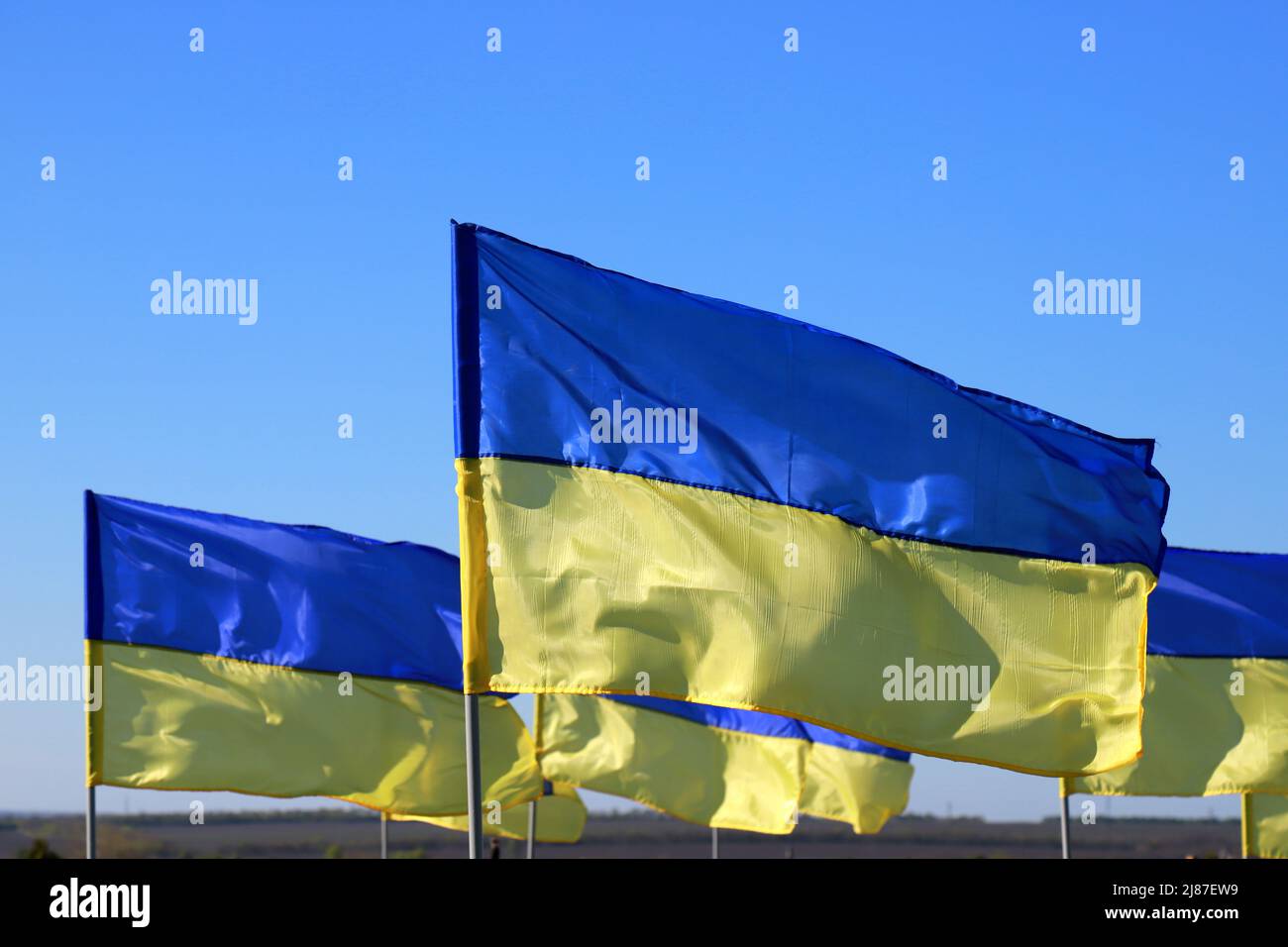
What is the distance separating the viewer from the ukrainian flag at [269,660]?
22.4m

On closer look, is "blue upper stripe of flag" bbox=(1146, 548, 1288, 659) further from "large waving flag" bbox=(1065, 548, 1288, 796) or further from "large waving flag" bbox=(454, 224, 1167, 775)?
"large waving flag" bbox=(454, 224, 1167, 775)

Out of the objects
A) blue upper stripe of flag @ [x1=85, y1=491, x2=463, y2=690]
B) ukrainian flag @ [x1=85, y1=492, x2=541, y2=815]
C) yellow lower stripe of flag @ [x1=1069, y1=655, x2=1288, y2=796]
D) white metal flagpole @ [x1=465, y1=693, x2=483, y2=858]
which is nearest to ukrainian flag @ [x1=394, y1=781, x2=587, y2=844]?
ukrainian flag @ [x1=85, y1=492, x2=541, y2=815]

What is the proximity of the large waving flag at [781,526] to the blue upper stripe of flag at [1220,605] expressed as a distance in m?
12.3

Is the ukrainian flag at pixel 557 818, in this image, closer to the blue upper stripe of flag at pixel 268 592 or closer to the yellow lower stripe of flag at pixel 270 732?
the yellow lower stripe of flag at pixel 270 732

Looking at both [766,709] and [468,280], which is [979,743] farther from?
[468,280]

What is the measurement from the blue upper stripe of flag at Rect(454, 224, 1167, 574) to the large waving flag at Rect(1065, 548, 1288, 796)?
487 inches

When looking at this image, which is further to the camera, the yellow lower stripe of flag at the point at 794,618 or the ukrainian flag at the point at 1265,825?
the ukrainian flag at the point at 1265,825

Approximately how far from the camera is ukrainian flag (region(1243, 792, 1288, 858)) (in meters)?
28.2

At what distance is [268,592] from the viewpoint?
23.6 meters

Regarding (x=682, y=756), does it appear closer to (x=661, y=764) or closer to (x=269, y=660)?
(x=661, y=764)

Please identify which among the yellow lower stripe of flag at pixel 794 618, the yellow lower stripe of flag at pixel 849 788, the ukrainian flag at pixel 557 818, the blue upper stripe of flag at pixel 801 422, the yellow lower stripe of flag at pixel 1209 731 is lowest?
the ukrainian flag at pixel 557 818

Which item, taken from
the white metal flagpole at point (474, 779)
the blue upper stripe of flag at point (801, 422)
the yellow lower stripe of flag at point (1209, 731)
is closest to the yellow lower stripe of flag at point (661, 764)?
the yellow lower stripe of flag at point (1209, 731)
